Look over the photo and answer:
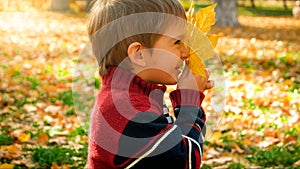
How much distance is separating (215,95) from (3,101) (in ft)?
7.85

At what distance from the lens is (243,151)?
13.7 ft

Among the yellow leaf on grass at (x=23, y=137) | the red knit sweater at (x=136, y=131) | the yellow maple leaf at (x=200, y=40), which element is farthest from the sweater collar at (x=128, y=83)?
the yellow leaf on grass at (x=23, y=137)

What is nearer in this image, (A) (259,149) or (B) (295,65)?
(A) (259,149)

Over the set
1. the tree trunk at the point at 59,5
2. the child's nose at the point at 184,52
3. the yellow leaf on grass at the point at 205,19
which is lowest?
the tree trunk at the point at 59,5

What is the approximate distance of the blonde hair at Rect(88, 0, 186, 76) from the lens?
1.96 metres

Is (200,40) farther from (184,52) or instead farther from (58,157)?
(58,157)

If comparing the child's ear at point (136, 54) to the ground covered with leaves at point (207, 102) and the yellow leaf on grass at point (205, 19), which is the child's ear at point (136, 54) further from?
the ground covered with leaves at point (207, 102)

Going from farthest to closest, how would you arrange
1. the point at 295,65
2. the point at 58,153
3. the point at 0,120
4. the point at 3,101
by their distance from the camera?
the point at 295,65, the point at 3,101, the point at 0,120, the point at 58,153

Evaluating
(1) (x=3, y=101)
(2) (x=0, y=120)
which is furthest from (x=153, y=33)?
(1) (x=3, y=101)

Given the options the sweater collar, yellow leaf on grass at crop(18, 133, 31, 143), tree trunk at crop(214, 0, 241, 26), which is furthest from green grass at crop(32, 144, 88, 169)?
tree trunk at crop(214, 0, 241, 26)

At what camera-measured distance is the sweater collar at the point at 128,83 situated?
196 centimetres

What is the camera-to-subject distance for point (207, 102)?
18.8ft

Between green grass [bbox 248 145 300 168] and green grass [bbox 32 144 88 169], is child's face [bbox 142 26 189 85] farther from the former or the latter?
green grass [bbox 248 145 300 168]

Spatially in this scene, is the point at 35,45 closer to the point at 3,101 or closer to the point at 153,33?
the point at 3,101
